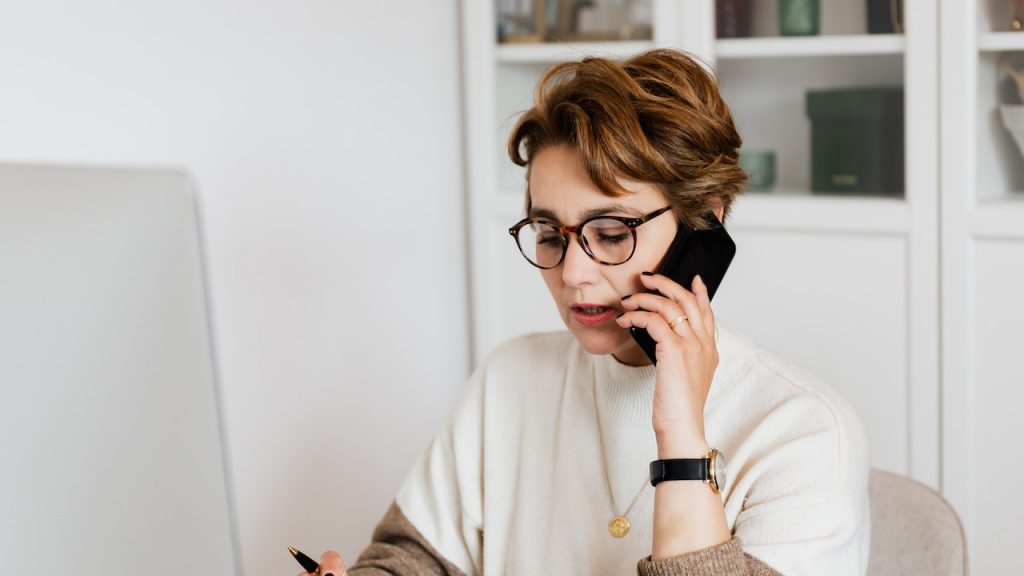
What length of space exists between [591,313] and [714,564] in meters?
0.33

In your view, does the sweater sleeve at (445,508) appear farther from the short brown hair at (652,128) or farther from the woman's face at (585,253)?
the short brown hair at (652,128)

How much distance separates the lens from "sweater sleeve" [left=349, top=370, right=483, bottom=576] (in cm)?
145

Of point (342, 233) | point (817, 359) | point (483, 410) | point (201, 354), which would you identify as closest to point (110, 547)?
point (201, 354)

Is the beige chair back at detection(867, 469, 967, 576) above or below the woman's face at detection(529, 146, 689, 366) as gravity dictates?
below

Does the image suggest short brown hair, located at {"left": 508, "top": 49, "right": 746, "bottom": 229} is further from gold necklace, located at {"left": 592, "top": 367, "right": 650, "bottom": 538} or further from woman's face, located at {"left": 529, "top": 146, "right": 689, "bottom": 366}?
gold necklace, located at {"left": 592, "top": 367, "right": 650, "bottom": 538}

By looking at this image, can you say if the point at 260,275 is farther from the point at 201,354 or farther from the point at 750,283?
the point at 201,354

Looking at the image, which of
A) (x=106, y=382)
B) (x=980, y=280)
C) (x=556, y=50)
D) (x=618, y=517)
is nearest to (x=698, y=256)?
(x=618, y=517)

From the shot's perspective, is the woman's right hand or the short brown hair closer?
the woman's right hand

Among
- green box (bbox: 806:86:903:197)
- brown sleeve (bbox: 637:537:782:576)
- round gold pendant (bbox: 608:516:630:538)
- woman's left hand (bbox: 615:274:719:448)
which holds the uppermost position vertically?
green box (bbox: 806:86:903:197)

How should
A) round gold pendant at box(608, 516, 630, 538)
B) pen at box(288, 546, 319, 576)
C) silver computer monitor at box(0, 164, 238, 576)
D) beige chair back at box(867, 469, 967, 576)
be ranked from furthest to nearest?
round gold pendant at box(608, 516, 630, 538), beige chair back at box(867, 469, 967, 576), pen at box(288, 546, 319, 576), silver computer monitor at box(0, 164, 238, 576)

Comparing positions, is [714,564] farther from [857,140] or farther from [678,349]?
[857,140]

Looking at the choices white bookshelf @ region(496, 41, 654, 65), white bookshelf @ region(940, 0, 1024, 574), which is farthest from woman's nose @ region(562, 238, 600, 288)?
white bookshelf @ region(496, 41, 654, 65)

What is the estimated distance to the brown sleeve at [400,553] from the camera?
1.38m

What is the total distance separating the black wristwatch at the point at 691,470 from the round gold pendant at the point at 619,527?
204 millimetres
